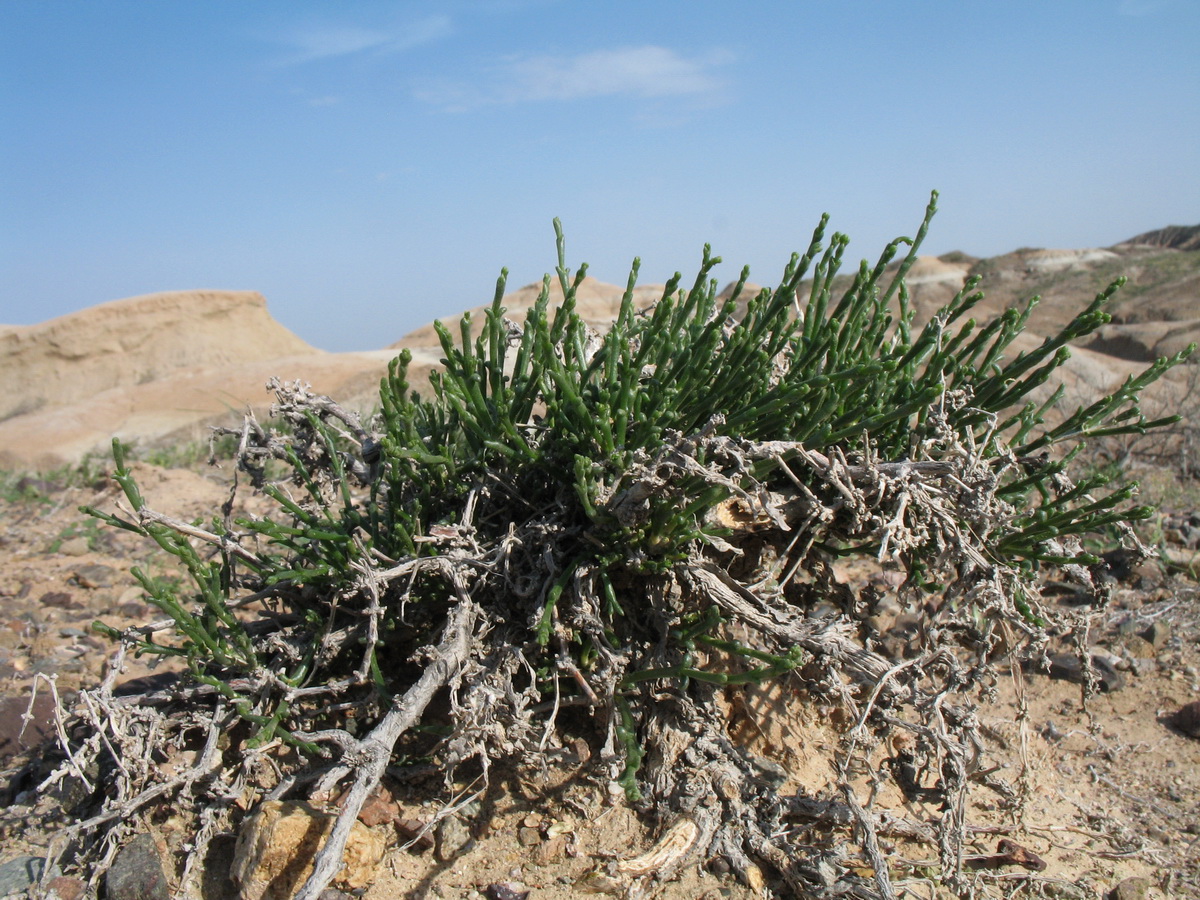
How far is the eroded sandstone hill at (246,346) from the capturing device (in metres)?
8.59

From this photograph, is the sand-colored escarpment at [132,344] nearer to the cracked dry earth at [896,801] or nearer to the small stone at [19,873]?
the cracked dry earth at [896,801]

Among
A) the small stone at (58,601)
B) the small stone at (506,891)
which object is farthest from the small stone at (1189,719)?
the small stone at (58,601)

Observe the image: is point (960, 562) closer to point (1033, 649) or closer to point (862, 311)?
point (1033, 649)

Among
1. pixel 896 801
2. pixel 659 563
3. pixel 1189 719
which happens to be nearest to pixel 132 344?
pixel 659 563

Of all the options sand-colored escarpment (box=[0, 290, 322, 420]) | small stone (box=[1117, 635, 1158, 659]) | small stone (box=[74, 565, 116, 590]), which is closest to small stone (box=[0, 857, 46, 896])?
small stone (box=[74, 565, 116, 590])

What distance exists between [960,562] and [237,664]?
1732 millimetres

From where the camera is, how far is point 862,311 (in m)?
2.14

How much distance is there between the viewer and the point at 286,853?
1.98 m

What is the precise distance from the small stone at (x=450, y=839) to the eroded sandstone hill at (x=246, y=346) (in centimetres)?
394

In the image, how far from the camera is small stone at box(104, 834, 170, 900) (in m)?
2.01

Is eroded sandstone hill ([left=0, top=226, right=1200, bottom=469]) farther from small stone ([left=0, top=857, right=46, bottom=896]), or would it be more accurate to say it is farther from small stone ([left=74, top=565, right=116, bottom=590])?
small stone ([left=0, top=857, right=46, bottom=896])

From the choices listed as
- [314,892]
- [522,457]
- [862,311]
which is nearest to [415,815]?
[314,892]

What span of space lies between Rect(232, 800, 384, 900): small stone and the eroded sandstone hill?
12.9ft

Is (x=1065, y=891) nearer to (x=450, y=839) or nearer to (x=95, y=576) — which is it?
(x=450, y=839)
